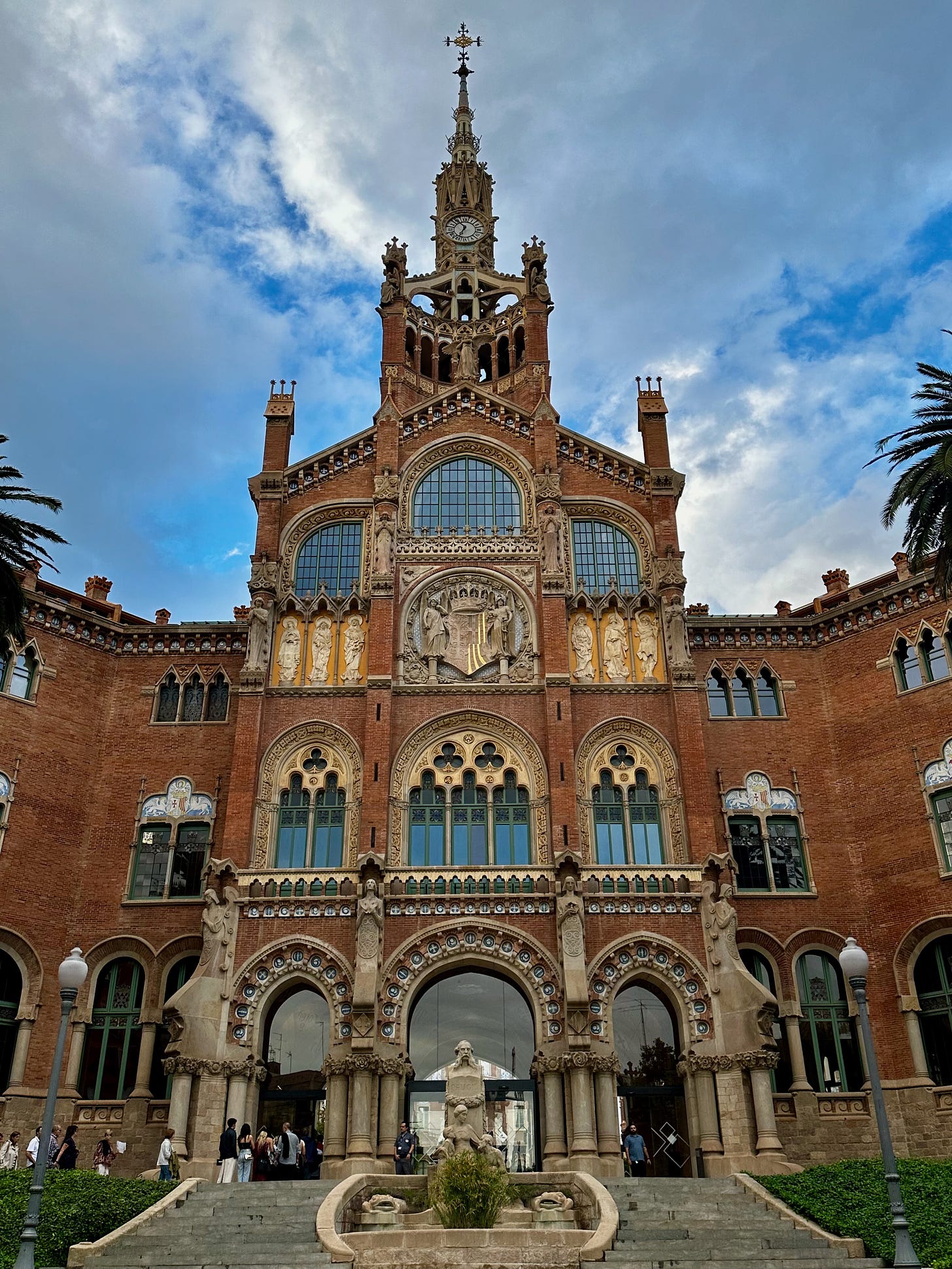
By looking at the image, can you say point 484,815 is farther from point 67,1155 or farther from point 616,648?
point 67,1155

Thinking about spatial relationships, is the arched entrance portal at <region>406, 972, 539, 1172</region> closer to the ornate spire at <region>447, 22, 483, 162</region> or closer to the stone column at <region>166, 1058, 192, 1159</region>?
the stone column at <region>166, 1058, 192, 1159</region>

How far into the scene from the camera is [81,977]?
19.9 meters

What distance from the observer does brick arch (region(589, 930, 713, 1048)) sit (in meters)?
30.7

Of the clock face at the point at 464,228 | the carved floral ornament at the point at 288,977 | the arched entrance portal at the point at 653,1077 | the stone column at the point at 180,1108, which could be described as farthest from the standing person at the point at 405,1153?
the clock face at the point at 464,228

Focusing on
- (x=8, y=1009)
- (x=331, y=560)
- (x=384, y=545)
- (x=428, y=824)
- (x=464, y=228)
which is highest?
(x=464, y=228)

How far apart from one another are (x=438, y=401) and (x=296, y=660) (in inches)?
450

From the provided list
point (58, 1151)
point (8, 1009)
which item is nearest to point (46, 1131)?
point (58, 1151)

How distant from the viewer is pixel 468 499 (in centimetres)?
4012

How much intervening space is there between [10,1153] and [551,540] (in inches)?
927

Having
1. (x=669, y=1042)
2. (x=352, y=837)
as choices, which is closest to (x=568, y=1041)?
(x=669, y=1042)

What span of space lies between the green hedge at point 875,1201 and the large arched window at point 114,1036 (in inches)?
738

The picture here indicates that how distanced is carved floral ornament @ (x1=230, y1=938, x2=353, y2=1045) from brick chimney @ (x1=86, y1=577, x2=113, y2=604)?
15.7 m

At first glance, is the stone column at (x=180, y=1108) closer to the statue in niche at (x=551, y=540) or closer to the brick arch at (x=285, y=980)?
the brick arch at (x=285, y=980)

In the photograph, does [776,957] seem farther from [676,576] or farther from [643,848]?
[676,576]
